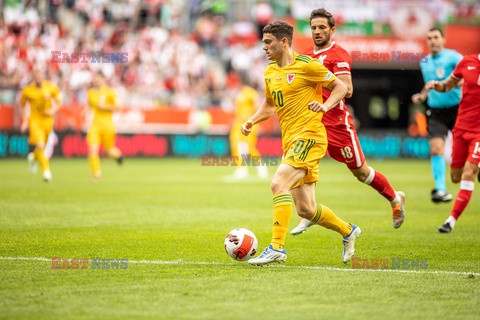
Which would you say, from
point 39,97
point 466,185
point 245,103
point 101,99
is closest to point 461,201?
point 466,185

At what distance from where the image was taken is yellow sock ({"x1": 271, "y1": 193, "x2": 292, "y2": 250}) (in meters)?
7.92

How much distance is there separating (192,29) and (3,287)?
27.9m

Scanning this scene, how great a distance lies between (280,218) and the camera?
795cm

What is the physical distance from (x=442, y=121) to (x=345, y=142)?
431 centimetres

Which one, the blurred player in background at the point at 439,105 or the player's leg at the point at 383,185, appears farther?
the blurred player in background at the point at 439,105

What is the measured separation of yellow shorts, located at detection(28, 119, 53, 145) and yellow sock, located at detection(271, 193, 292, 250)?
1309 cm

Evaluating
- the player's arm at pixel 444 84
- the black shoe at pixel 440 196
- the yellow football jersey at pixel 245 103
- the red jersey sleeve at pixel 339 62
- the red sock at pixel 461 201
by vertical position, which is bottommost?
the black shoe at pixel 440 196

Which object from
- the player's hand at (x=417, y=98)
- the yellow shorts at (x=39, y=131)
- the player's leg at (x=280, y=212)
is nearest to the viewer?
the player's leg at (x=280, y=212)

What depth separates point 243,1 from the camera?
3412 centimetres

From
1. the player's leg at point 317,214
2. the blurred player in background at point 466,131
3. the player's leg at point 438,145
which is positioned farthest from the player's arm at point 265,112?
the player's leg at point 438,145

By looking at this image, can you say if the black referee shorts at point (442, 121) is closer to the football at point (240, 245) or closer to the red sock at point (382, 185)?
the red sock at point (382, 185)

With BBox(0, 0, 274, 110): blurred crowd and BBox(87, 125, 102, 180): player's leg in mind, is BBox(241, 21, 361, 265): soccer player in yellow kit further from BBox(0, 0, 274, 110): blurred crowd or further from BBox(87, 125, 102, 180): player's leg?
BBox(0, 0, 274, 110): blurred crowd

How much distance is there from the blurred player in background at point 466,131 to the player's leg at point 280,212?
3.23 metres

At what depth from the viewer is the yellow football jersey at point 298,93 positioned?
26.6ft
